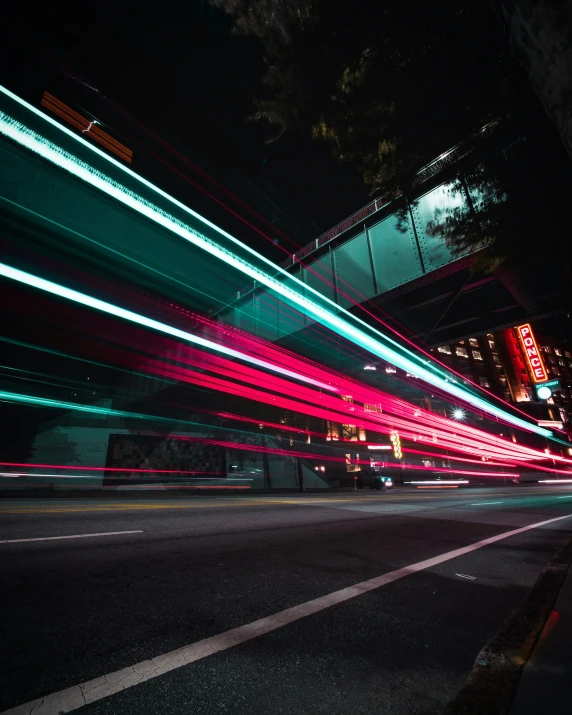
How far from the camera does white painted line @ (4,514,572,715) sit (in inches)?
58.4

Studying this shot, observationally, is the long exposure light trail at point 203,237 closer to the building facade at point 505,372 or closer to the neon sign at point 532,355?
the neon sign at point 532,355

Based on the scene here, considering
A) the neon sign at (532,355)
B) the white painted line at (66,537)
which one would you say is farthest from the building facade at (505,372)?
the white painted line at (66,537)

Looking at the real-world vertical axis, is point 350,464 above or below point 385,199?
below

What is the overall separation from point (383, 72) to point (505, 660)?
354 inches

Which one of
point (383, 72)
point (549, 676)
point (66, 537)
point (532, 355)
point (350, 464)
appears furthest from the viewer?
point (532, 355)

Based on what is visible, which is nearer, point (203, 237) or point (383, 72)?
point (383, 72)

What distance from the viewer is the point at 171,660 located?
1.91 m

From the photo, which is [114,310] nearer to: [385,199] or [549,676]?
[385,199]

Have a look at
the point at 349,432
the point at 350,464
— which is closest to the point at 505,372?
the point at 349,432

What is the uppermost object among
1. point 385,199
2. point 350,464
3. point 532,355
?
point 532,355

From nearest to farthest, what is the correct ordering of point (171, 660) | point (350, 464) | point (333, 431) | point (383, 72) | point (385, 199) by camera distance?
point (171, 660)
point (383, 72)
point (385, 199)
point (350, 464)
point (333, 431)

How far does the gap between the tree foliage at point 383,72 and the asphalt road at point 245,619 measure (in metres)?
7.98

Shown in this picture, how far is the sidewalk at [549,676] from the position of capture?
1.52 metres

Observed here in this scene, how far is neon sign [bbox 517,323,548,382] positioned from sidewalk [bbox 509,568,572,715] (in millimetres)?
39495
